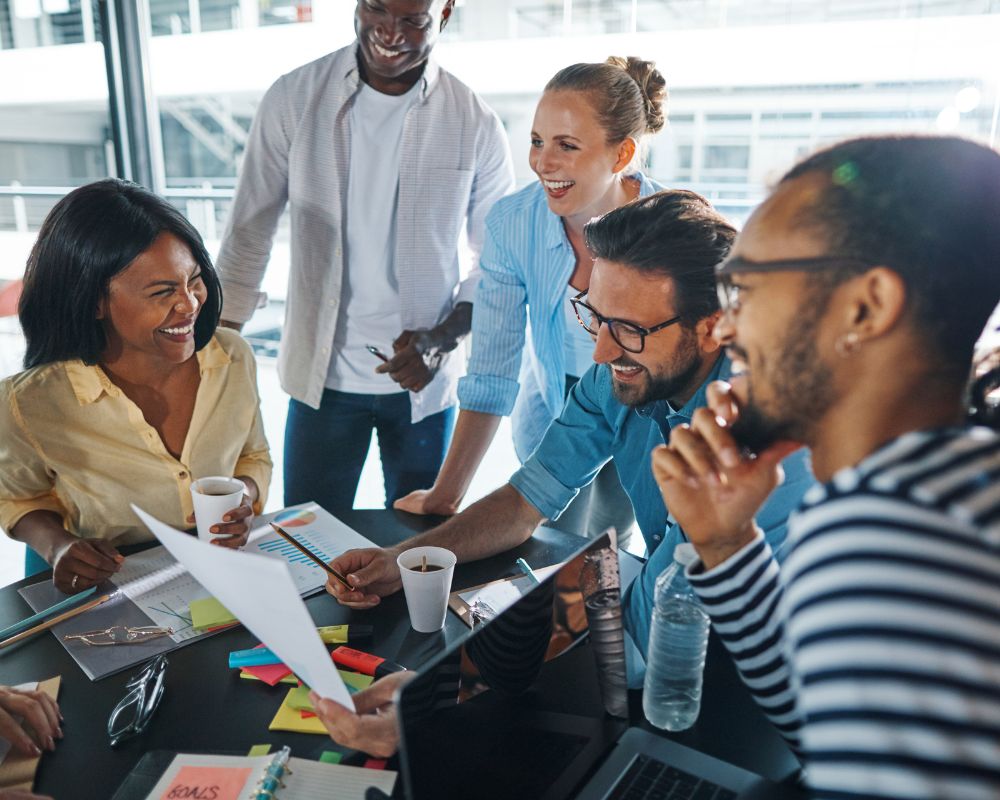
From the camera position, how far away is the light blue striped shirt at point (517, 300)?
1.94 m

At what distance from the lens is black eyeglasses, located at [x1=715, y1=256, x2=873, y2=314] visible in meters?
0.71

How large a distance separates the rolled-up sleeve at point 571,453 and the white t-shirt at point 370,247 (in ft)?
2.43

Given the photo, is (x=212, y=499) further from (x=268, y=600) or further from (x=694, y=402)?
(x=694, y=402)

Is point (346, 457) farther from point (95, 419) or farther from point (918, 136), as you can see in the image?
point (918, 136)

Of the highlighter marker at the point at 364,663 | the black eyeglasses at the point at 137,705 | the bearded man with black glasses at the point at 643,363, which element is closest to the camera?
the black eyeglasses at the point at 137,705

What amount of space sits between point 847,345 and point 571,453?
2.92 feet

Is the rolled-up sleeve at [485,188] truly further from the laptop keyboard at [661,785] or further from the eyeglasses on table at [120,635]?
the laptop keyboard at [661,785]

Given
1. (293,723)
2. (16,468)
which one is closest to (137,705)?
(293,723)

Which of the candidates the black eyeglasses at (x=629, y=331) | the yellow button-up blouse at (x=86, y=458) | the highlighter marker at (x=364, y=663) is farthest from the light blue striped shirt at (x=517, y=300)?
the highlighter marker at (x=364, y=663)

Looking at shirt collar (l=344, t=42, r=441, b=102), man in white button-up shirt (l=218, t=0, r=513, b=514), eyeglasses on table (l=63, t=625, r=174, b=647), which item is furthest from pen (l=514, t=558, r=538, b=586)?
shirt collar (l=344, t=42, r=441, b=102)

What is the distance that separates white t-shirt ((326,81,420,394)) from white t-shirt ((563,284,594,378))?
0.52 meters

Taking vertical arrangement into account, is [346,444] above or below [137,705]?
below

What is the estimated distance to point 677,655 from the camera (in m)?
0.99

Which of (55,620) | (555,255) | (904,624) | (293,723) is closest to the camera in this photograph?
(904,624)
